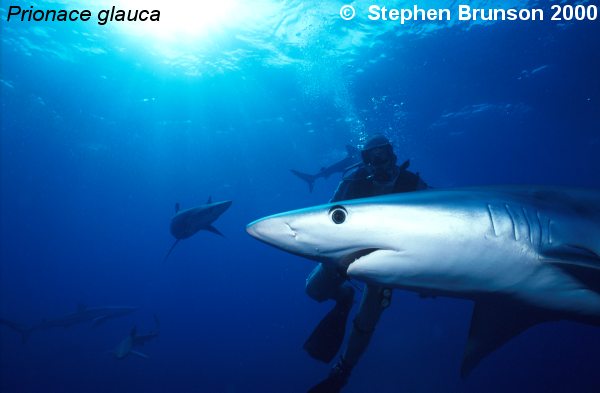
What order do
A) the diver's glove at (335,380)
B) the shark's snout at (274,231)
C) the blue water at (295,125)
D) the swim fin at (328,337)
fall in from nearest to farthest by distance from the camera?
1. the shark's snout at (274,231)
2. the diver's glove at (335,380)
3. the swim fin at (328,337)
4. the blue water at (295,125)

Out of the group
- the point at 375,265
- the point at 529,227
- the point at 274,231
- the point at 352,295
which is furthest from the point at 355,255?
the point at 352,295

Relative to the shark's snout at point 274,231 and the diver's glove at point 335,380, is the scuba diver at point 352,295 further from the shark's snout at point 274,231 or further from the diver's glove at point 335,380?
the shark's snout at point 274,231

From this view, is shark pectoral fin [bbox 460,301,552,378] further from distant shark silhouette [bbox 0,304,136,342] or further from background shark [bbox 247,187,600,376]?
distant shark silhouette [bbox 0,304,136,342]

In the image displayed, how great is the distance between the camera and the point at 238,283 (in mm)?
113562

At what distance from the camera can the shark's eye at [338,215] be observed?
1525mm

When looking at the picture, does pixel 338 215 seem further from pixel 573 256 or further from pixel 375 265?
pixel 573 256

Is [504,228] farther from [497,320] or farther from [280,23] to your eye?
[280,23]

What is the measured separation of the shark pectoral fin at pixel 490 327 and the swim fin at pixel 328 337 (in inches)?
48.3

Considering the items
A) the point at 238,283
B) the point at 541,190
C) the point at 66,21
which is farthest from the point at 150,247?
the point at 541,190

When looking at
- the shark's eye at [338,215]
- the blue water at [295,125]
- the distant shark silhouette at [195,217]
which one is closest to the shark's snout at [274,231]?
the shark's eye at [338,215]

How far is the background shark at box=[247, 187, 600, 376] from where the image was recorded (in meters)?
1.53

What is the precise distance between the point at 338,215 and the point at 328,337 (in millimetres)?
A: 2155

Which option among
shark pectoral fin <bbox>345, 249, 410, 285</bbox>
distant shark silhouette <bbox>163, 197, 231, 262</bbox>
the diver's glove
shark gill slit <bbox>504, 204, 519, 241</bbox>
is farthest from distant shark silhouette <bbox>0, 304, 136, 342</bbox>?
shark gill slit <bbox>504, 204, 519, 241</bbox>

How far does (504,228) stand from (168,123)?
94.3 feet
